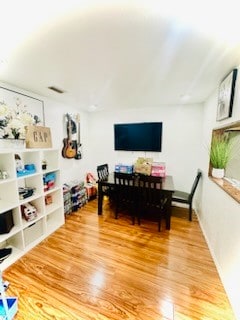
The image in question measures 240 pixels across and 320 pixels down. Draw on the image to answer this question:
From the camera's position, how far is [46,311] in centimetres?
144

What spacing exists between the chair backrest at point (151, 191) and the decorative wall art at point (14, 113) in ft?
6.27

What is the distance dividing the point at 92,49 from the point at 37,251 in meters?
2.43

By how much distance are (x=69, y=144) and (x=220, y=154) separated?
2.76 m

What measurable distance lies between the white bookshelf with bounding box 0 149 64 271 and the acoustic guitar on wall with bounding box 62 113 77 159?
2.29ft

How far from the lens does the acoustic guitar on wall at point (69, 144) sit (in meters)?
3.47

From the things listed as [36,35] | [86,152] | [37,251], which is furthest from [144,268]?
[86,152]

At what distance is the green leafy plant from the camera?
2.06 meters

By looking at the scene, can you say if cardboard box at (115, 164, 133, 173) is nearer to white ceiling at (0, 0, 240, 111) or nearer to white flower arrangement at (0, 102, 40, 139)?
white ceiling at (0, 0, 240, 111)

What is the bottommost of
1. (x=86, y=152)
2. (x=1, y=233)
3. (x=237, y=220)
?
(x=1, y=233)

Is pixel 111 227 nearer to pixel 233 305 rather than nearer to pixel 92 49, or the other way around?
pixel 233 305

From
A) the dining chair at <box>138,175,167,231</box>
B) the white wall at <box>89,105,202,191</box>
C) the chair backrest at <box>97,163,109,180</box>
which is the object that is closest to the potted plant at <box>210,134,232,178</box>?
the dining chair at <box>138,175,167,231</box>

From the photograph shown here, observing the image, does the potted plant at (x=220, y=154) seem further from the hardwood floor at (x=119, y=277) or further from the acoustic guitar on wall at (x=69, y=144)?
the acoustic guitar on wall at (x=69, y=144)

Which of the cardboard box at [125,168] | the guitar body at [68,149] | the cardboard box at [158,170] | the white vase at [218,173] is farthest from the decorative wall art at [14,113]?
the white vase at [218,173]

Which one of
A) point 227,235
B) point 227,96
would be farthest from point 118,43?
point 227,235
